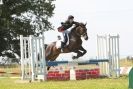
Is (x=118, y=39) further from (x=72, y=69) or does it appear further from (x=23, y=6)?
(x=23, y=6)

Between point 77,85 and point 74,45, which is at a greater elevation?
point 74,45

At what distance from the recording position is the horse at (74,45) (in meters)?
23.7

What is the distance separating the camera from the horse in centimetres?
2369

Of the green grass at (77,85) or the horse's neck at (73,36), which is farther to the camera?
the horse's neck at (73,36)

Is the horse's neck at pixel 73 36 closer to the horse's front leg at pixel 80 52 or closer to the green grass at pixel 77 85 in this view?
the horse's front leg at pixel 80 52

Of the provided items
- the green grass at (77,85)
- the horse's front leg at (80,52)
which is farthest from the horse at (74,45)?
the green grass at (77,85)

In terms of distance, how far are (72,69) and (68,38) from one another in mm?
1575

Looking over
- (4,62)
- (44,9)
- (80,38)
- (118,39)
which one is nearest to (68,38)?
(80,38)

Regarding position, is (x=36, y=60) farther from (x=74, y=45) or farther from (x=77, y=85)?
(x=77, y=85)

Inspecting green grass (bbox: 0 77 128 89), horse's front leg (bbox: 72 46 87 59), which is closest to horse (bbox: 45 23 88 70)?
horse's front leg (bbox: 72 46 87 59)

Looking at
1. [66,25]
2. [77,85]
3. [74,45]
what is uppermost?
[66,25]

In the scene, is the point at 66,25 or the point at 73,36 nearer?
the point at 66,25

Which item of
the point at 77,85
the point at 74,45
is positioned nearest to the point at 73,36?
the point at 74,45

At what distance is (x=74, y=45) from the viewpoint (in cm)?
2411
